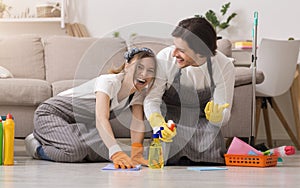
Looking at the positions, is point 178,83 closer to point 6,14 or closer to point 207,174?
point 207,174

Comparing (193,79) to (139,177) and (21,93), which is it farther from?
(21,93)

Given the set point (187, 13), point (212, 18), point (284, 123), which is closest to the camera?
point (284, 123)

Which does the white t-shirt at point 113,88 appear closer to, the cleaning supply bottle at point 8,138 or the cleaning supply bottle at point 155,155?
the cleaning supply bottle at point 155,155

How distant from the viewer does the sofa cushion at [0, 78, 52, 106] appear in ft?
12.1

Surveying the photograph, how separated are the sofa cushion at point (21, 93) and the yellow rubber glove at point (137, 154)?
3.04 ft

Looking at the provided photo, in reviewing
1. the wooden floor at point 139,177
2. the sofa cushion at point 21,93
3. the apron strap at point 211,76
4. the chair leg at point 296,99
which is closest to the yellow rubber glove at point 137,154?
the wooden floor at point 139,177

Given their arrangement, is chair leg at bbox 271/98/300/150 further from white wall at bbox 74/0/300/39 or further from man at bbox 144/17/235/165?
man at bbox 144/17/235/165

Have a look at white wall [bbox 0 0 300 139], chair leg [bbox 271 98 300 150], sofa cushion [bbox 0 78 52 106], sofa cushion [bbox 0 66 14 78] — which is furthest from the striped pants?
chair leg [bbox 271 98 300 150]

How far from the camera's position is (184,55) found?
111 inches

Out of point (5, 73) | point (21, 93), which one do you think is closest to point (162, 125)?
point (21, 93)

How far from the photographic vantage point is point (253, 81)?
12.2 ft

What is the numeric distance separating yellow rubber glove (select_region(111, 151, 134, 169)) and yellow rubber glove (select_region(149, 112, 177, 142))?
18 cm

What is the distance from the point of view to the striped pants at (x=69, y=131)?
309 cm

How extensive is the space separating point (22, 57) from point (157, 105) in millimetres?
1792
